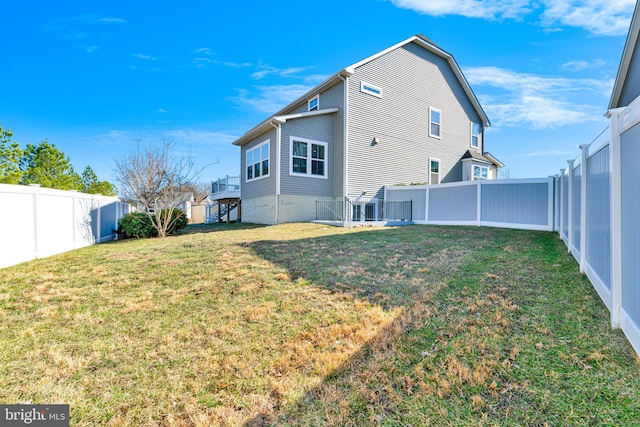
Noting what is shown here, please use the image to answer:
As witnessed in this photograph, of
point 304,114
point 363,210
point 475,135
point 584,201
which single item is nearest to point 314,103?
point 304,114

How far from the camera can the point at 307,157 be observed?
13.9 meters

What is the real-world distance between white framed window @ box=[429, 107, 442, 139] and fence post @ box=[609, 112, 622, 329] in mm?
15396

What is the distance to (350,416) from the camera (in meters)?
2.13

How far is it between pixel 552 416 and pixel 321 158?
13.0 m

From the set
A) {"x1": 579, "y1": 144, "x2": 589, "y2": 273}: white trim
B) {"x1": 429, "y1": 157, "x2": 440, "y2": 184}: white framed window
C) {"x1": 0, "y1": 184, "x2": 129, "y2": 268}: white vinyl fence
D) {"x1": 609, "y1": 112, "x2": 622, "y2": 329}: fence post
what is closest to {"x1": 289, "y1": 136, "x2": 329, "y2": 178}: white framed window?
{"x1": 429, "y1": 157, "x2": 440, "y2": 184}: white framed window

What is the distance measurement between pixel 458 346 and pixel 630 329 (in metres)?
1.36

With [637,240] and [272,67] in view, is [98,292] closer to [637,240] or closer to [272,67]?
[637,240]

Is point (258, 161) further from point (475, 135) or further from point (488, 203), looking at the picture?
point (475, 135)

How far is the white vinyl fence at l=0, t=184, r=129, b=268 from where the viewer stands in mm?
5996

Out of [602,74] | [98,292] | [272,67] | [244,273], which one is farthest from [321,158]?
[602,74]

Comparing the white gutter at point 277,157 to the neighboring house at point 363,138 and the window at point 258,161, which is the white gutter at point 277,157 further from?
the window at point 258,161
